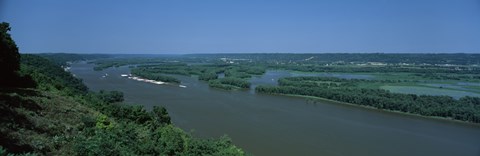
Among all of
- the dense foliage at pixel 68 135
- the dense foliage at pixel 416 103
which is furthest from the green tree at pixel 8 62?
the dense foliage at pixel 416 103

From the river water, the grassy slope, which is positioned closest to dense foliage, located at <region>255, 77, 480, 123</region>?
the river water

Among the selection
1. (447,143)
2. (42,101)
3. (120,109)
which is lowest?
(447,143)

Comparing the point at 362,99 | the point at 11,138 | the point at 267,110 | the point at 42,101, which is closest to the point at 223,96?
the point at 267,110

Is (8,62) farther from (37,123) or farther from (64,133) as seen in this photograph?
(64,133)

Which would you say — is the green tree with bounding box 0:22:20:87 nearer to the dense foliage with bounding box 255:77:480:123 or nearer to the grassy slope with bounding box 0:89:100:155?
the grassy slope with bounding box 0:89:100:155

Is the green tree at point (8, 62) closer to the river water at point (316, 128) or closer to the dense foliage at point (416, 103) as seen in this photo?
the river water at point (316, 128)

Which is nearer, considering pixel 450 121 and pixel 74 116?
pixel 74 116

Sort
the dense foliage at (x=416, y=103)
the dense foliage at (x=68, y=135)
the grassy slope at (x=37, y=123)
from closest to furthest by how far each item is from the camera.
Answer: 1. the grassy slope at (x=37, y=123)
2. the dense foliage at (x=68, y=135)
3. the dense foliage at (x=416, y=103)

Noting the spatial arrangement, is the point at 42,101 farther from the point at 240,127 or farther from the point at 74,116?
the point at 240,127
